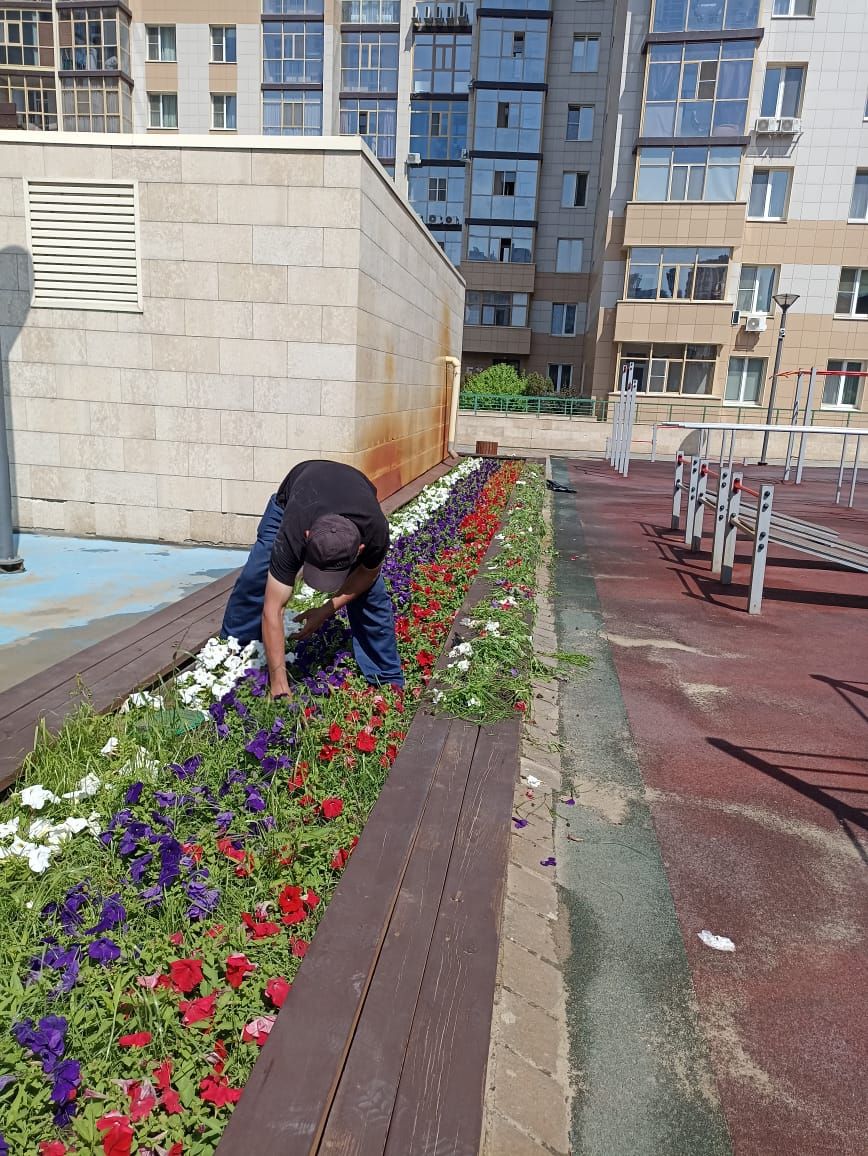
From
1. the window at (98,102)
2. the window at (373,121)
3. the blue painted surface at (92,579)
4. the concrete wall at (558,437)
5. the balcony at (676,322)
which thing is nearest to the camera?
the blue painted surface at (92,579)

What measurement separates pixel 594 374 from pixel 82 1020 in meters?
34.7

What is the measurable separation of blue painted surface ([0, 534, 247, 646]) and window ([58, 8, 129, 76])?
4083cm

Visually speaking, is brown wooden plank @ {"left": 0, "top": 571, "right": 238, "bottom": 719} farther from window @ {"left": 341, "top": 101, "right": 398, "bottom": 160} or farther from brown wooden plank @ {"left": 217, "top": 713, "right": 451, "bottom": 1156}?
window @ {"left": 341, "top": 101, "right": 398, "bottom": 160}

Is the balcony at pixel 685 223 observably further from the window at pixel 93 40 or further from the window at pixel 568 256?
the window at pixel 93 40

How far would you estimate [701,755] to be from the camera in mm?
4539

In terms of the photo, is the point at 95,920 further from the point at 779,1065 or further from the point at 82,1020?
the point at 779,1065

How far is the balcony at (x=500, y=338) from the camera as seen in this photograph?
4159 centimetres

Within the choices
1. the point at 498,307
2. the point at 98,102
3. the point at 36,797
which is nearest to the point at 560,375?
the point at 498,307

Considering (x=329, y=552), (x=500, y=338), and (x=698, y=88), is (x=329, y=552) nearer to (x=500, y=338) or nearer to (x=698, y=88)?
(x=698, y=88)

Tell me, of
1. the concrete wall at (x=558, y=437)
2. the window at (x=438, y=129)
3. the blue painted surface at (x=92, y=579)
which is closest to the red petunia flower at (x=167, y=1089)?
the blue painted surface at (x=92, y=579)

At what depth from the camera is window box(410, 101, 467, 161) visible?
40.4m

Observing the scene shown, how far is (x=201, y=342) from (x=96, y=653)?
14.3 ft

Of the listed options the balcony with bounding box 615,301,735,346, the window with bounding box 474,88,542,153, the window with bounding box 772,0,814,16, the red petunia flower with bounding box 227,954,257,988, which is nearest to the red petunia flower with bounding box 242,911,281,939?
the red petunia flower with bounding box 227,954,257,988

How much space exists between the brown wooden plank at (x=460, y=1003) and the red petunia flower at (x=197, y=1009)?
58cm
